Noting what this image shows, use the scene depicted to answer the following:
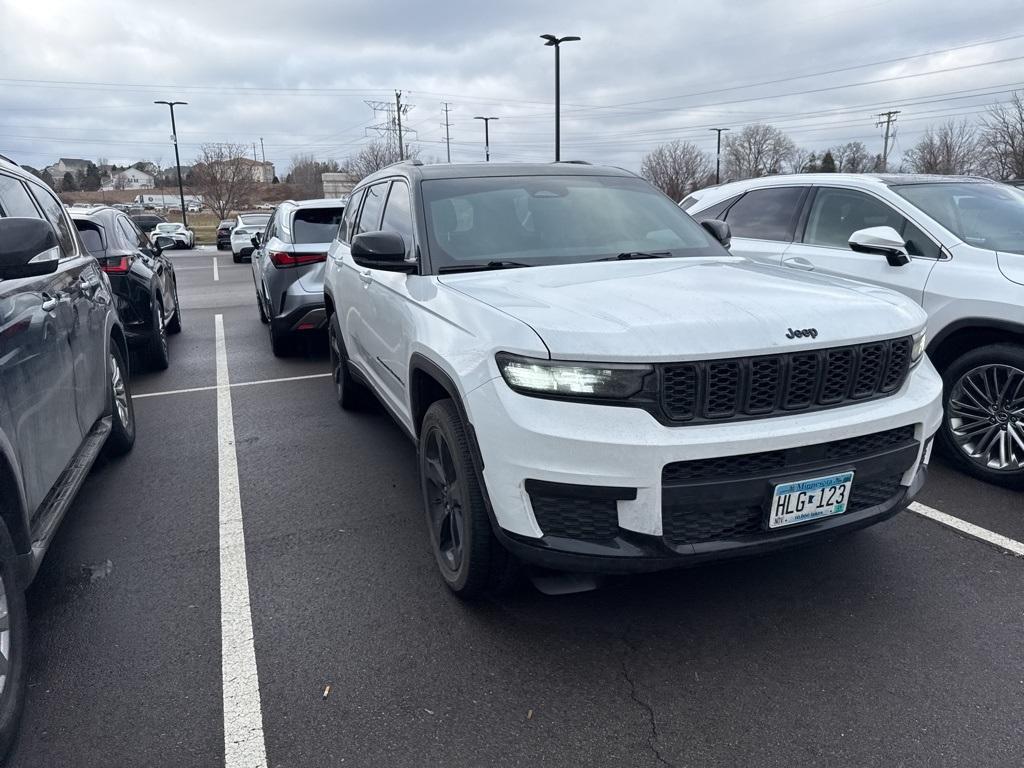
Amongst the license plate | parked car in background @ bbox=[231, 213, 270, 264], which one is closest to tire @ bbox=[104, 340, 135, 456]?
the license plate

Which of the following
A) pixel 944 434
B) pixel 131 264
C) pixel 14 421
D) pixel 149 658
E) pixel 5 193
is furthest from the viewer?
pixel 131 264

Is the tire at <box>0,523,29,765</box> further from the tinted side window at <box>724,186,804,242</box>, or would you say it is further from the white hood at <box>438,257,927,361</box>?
the tinted side window at <box>724,186,804,242</box>

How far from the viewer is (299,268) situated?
7.86 metres

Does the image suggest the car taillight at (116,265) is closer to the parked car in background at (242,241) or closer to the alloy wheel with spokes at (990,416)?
the alloy wheel with spokes at (990,416)

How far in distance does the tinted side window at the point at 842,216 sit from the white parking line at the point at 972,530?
6.37ft

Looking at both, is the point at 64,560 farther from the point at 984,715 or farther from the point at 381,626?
the point at 984,715

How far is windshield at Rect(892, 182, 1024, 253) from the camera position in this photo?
15.3 feet

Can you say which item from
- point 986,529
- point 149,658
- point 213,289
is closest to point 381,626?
point 149,658

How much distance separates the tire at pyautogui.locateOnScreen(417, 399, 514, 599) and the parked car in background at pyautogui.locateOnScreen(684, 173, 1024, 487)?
7.09ft

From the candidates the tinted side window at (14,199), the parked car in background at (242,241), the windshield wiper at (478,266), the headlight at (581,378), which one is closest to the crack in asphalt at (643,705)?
the headlight at (581,378)

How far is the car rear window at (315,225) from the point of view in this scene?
26.6 feet

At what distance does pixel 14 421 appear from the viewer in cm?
269

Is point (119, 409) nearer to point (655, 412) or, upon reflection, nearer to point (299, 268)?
point (299, 268)

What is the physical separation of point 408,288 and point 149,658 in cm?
192
